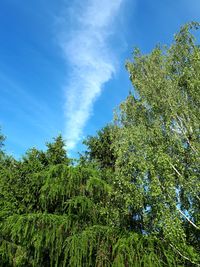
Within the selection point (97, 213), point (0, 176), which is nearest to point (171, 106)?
point (97, 213)

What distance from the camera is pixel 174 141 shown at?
1541 cm

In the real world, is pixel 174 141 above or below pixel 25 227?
above

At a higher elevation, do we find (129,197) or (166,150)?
(166,150)

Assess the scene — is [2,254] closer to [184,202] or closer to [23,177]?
[23,177]

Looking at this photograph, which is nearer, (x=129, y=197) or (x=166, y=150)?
(x=129, y=197)

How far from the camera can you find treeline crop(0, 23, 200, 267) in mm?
11508

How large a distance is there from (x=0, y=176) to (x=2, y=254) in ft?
16.8

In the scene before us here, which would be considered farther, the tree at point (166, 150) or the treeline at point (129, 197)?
the tree at point (166, 150)

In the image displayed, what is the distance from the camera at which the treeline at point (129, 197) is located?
1151 centimetres

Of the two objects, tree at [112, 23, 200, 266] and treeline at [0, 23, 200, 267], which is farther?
tree at [112, 23, 200, 266]

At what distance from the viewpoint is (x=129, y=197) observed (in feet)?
43.1

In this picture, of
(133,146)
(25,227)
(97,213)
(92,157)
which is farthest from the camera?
(92,157)

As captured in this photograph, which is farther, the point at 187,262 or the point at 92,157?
the point at 92,157

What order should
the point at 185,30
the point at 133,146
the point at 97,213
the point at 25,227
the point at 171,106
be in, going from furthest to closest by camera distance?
the point at 185,30 < the point at 171,106 < the point at 133,146 < the point at 97,213 < the point at 25,227
